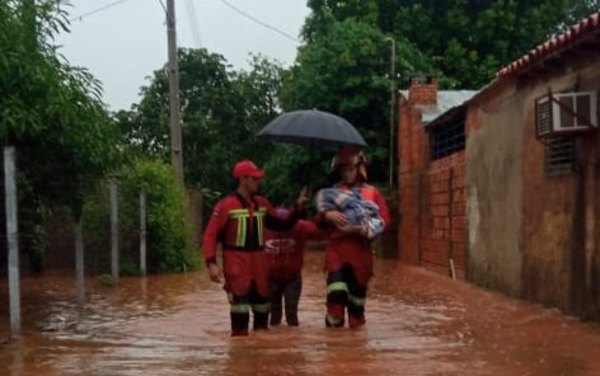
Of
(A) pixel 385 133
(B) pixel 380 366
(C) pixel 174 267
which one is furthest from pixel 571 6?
(B) pixel 380 366

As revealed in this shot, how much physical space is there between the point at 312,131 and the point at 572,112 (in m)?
3.14

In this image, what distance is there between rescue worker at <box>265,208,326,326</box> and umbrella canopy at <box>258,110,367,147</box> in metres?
0.73

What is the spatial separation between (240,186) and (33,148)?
285 cm

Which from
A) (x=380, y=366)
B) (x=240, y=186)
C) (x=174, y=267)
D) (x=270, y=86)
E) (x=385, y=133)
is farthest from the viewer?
(x=270, y=86)

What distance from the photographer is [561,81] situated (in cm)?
1220

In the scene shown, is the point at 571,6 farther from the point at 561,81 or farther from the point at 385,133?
the point at 561,81

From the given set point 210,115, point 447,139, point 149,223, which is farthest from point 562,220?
point 210,115

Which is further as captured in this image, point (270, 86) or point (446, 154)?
point (270, 86)

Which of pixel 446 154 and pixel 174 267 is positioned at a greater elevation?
pixel 446 154

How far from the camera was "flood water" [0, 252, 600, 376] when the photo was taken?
779 centimetres

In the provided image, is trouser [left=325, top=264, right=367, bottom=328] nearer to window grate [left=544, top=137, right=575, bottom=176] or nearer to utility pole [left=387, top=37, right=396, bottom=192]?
window grate [left=544, top=137, right=575, bottom=176]

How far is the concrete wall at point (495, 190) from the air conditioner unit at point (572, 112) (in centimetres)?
275

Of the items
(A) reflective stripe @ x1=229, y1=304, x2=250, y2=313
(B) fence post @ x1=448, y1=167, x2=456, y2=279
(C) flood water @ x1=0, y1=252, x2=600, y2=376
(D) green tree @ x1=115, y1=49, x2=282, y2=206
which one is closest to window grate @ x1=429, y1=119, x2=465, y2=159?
(B) fence post @ x1=448, y1=167, x2=456, y2=279

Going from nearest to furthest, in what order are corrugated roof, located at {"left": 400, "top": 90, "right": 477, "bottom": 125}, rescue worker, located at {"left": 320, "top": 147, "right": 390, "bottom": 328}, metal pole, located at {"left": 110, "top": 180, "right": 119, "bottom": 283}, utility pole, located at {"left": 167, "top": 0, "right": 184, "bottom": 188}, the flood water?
the flood water
rescue worker, located at {"left": 320, "top": 147, "right": 390, "bottom": 328}
metal pole, located at {"left": 110, "top": 180, "right": 119, "bottom": 283}
utility pole, located at {"left": 167, "top": 0, "right": 184, "bottom": 188}
corrugated roof, located at {"left": 400, "top": 90, "right": 477, "bottom": 125}
